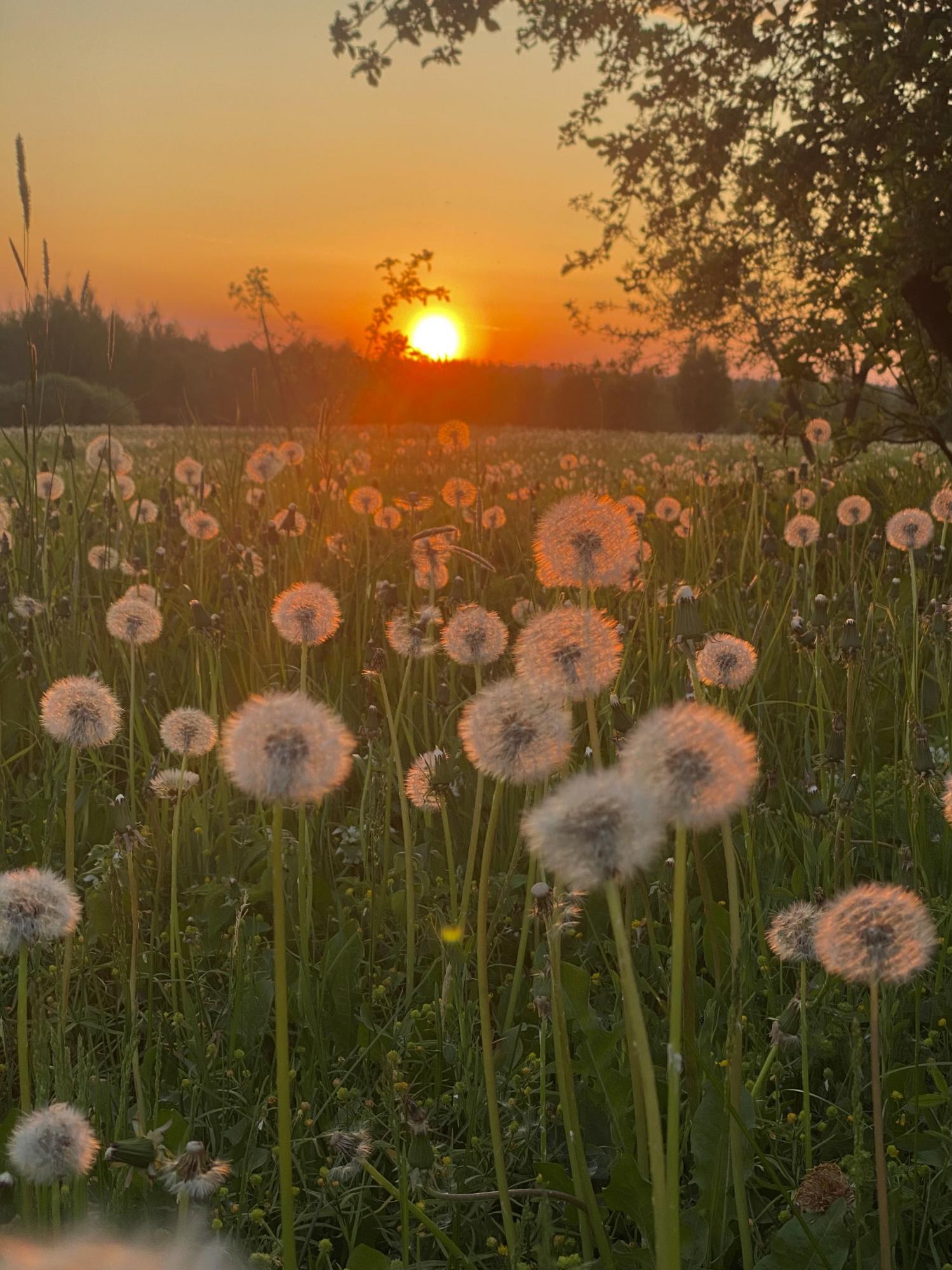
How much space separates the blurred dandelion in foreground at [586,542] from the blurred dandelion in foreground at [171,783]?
3.40ft

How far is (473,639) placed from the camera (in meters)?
2.24

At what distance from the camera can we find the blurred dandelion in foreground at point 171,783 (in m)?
2.25

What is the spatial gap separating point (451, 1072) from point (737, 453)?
14.8 meters

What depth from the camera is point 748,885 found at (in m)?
2.39

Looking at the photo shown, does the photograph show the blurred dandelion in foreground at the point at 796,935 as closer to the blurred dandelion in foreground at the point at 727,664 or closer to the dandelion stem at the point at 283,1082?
the blurred dandelion in foreground at the point at 727,664

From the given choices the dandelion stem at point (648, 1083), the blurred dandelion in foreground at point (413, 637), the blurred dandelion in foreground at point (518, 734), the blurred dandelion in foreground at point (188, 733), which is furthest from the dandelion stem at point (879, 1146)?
the blurred dandelion in foreground at point (413, 637)

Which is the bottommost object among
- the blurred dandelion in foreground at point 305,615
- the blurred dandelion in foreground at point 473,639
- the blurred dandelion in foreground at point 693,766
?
the blurred dandelion in foreground at point 693,766

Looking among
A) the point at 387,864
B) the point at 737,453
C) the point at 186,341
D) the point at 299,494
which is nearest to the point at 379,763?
the point at 387,864

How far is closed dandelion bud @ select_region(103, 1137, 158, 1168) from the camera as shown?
1163 millimetres

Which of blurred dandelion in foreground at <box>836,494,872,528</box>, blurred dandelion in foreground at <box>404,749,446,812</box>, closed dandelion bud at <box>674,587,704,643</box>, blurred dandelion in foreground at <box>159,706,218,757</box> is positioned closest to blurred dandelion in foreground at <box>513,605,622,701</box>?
closed dandelion bud at <box>674,587,704,643</box>

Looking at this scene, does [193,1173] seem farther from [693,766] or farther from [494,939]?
[494,939]

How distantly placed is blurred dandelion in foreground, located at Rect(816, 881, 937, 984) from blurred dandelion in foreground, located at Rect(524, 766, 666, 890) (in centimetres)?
45

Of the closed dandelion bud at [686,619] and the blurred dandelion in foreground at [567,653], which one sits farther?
the closed dandelion bud at [686,619]

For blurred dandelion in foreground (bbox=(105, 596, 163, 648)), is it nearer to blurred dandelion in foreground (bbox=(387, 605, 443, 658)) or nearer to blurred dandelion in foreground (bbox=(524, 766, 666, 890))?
blurred dandelion in foreground (bbox=(387, 605, 443, 658))
